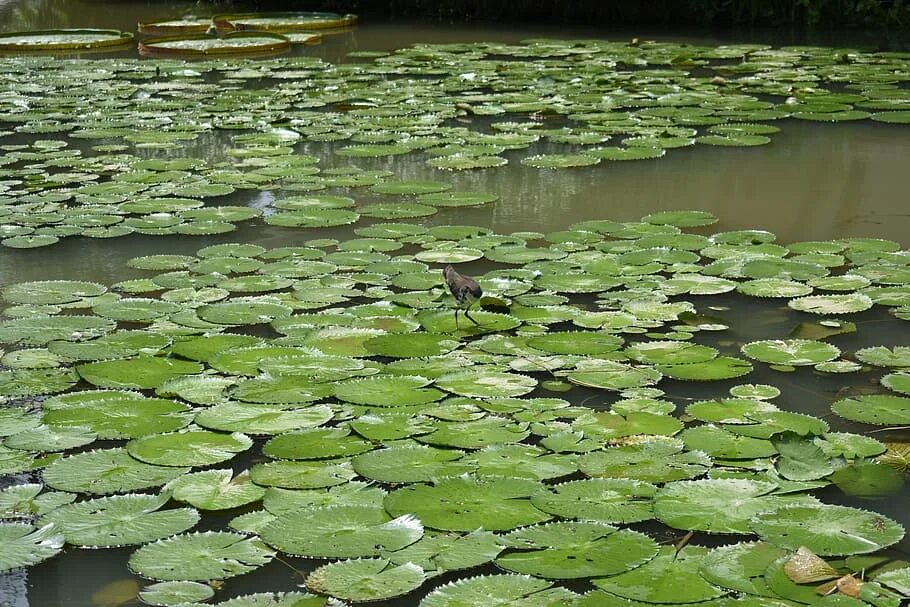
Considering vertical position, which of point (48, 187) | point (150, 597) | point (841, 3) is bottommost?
point (150, 597)

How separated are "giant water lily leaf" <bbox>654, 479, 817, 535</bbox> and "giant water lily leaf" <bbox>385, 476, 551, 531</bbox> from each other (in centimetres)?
23

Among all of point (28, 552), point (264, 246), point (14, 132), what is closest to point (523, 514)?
point (28, 552)

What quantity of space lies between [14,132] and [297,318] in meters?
3.71

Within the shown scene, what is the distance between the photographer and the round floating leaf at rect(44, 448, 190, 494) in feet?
7.55

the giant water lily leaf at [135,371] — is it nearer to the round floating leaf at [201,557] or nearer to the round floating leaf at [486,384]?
the round floating leaf at [486,384]

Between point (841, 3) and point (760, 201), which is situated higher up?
point (841, 3)

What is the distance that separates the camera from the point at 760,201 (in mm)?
4496

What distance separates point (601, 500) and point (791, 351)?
3.17 ft

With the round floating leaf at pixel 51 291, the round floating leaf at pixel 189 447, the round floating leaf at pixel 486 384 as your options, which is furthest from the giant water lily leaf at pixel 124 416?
the round floating leaf at pixel 51 291

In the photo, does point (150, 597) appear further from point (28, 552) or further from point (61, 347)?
point (61, 347)

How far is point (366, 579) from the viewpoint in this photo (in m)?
1.95

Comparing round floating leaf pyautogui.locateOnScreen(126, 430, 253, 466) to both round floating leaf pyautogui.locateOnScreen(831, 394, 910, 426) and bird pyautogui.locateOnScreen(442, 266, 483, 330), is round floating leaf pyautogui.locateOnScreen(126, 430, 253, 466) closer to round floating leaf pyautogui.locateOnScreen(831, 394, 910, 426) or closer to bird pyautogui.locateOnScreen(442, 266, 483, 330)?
bird pyautogui.locateOnScreen(442, 266, 483, 330)

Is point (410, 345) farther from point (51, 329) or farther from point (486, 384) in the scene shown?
point (51, 329)

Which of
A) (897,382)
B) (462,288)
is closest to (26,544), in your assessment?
(462,288)
